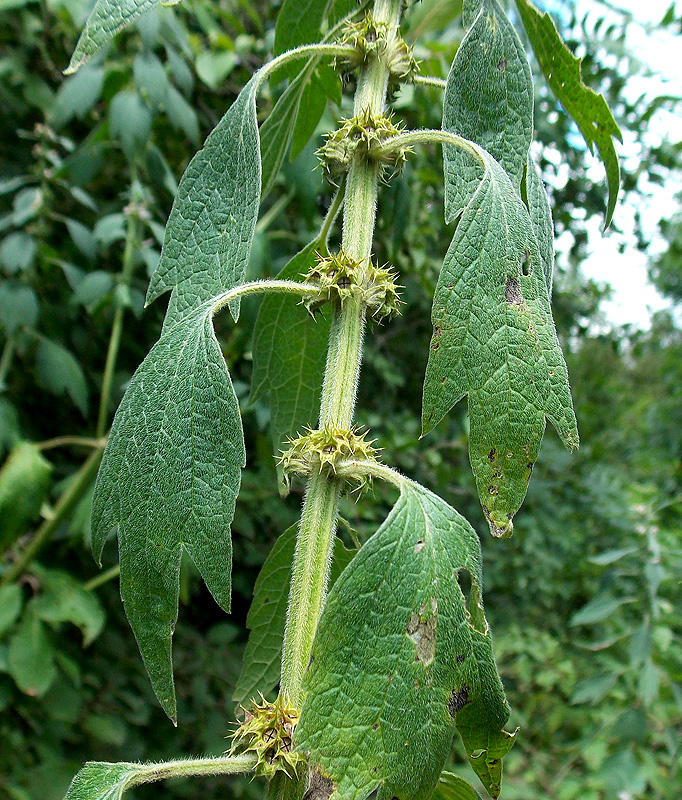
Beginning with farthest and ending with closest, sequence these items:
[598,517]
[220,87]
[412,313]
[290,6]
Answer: [598,517] → [412,313] → [220,87] → [290,6]

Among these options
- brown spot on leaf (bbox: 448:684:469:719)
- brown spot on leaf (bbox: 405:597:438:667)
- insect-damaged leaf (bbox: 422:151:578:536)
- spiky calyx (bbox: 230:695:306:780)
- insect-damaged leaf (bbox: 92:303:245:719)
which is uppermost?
insect-damaged leaf (bbox: 422:151:578:536)

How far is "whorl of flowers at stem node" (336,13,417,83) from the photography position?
632 mm

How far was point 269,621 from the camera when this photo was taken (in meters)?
0.71

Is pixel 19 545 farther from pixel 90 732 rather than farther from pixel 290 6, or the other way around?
pixel 290 6

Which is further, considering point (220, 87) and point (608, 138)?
point (220, 87)

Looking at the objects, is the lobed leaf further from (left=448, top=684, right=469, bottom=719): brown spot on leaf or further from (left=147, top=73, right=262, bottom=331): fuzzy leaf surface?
(left=147, top=73, right=262, bottom=331): fuzzy leaf surface

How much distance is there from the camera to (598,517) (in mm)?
3246

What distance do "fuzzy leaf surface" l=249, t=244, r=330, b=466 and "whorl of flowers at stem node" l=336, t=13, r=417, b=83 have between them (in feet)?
0.69

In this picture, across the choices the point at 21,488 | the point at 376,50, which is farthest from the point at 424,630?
the point at 21,488

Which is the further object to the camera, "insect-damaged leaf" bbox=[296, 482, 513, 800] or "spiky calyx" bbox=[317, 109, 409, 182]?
"spiky calyx" bbox=[317, 109, 409, 182]

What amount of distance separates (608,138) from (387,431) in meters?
1.44

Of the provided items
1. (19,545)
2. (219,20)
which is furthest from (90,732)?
(219,20)

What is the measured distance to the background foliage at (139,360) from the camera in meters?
1.51

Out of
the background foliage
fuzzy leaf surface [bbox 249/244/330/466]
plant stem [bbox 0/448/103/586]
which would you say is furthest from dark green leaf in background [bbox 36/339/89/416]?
fuzzy leaf surface [bbox 249/244/330/466]
